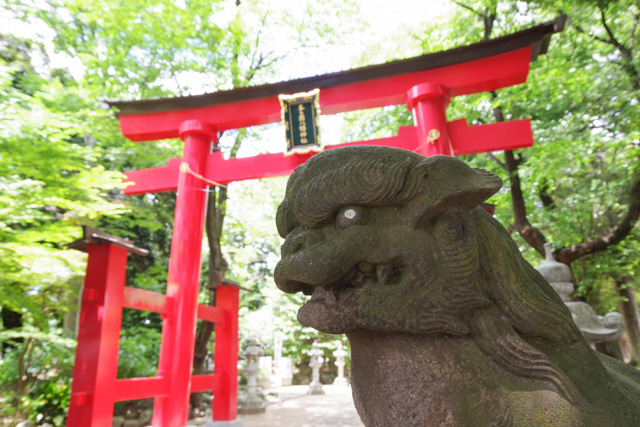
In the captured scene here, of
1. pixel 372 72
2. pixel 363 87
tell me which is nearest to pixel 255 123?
pixel 363 87

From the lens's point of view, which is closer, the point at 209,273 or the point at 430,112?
the point at 430,112

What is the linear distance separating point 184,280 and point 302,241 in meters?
3.90

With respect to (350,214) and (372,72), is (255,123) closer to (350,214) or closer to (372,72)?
(372,72)

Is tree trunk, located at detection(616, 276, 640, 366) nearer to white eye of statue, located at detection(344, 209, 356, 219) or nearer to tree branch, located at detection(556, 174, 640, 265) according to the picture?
tree branch, located at detection(556, 174, 640, 265)

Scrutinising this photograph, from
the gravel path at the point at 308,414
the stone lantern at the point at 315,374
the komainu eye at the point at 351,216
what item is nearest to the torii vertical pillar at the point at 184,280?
the gravel path at the point at 308,414

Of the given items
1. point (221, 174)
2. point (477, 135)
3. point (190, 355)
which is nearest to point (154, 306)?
point (190, 355)

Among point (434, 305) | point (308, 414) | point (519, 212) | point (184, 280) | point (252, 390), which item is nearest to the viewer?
point (434, 305)

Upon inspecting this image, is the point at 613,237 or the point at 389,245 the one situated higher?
the point at 613,237

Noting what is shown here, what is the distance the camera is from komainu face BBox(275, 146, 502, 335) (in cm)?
105

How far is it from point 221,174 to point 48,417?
405 centimetres

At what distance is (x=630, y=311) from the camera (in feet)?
31.2

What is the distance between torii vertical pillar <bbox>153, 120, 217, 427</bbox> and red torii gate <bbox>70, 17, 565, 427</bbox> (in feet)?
0.04

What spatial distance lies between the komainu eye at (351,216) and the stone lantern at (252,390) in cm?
754

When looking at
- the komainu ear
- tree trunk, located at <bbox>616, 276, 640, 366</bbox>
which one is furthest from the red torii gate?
tree trunk, located at <bbox>616, 276, 640, 366</bbox>
